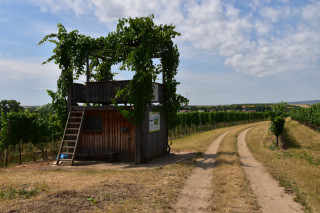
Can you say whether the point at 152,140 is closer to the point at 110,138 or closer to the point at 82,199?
the point at 110,138

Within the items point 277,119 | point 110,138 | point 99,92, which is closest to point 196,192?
point 110,138

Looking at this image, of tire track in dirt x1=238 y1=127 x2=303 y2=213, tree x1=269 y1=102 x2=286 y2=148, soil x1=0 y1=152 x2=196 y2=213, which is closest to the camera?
soil x1=0 y1=152 x2=196 y2=213

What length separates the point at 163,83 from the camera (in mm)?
17266

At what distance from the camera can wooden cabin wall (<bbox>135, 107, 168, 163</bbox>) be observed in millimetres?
13805

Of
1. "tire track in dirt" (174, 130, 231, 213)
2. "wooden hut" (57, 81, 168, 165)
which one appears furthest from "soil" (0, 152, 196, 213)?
"wooden hut" (57, 81, 168, 165)

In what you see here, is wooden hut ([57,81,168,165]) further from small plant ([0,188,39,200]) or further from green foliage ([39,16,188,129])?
small plant ([0,188,39,200])

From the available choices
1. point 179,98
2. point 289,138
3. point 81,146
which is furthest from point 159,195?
point 289,138

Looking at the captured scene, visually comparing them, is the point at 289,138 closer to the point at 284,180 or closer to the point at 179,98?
the point at 179,98

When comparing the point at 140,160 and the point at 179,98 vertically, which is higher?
the point at 179,98

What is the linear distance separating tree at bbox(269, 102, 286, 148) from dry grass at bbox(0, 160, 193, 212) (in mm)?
16879

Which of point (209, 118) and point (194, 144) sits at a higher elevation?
point (209, 118)

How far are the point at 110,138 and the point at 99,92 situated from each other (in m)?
2.83

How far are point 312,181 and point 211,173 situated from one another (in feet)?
12.6

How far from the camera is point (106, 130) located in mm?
14734
